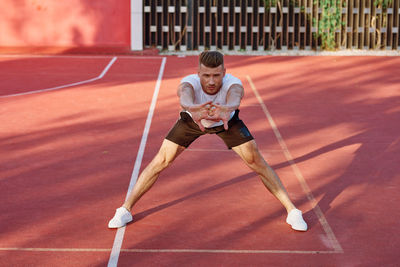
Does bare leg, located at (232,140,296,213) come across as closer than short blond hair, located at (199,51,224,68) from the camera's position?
No

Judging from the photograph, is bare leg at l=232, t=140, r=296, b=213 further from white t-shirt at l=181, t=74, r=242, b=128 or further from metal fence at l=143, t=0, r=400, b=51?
metal fence at l=143, t=0, r=400, b=51

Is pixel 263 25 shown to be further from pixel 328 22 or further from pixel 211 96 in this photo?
pixel 211 96

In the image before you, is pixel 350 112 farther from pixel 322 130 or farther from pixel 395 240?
pixel 395 240

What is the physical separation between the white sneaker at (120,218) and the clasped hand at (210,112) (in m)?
1.13

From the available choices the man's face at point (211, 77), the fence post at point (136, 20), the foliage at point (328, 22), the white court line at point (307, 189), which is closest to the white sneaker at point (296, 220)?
the white court line at point (307, 189)

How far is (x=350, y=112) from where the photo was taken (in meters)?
10.8

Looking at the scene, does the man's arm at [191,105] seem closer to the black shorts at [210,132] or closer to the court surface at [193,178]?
the black shorts at [210,132]

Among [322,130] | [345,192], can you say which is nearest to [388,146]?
[322,130]

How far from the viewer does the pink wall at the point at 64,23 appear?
18.5m

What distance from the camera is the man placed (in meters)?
5.11

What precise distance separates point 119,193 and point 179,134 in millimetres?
1338

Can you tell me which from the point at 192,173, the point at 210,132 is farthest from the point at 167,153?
the point at 192,173

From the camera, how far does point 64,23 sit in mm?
18547

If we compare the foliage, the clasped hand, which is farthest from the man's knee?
the foliage
